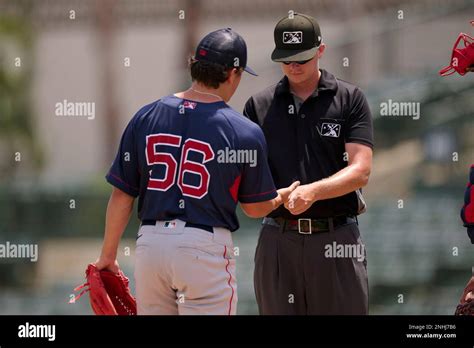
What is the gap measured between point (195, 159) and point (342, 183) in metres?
0.82

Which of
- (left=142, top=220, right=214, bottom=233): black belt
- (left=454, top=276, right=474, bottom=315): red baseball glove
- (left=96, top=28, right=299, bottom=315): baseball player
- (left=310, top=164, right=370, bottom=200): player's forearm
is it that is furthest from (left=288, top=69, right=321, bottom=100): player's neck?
(left=454, top=276, right=474, bottom=315): red baseball glove

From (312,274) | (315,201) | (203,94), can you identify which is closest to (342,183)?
(315,201)

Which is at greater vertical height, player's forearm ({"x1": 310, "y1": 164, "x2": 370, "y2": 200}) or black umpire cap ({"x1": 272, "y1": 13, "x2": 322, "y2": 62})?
black umpire cap ({"x1": 272, "y1": 13, "x2": 322, "y2": 62})

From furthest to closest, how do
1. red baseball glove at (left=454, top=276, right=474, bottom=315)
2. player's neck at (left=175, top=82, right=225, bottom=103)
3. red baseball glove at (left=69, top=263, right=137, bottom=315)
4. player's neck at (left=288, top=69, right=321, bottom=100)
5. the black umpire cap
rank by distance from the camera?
player's neck at (left=288, top=69, right=321, bottom=100) < the black umpire cap < red baseball glove at (left=69, top=263, right=137, bottom=315) < player's neck at (left=175, top=82, right=225, bottom=103) < red baseball glove at (left=454, top=276, right=474, bottom=315)

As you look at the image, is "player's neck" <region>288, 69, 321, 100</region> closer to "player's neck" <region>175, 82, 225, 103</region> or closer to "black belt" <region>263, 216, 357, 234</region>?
"black belt" <region>263, 216, 357, 234</region>

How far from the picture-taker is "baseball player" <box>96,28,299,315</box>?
160 inches

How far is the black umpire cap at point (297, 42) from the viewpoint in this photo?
4.76 meters

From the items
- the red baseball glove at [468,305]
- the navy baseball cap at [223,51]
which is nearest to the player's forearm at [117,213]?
the navy baseball cap at [223,51]

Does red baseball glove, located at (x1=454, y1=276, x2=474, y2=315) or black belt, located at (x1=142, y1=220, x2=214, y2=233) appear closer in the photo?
red baseball glove, located at (x1=454, y1=276, x2=474, y2=315)

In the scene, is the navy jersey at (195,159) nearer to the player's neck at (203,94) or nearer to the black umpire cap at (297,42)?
the player's neck at (203,94)

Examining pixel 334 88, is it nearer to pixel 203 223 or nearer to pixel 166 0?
pixel 203 223

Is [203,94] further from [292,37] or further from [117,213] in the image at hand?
[292,37]

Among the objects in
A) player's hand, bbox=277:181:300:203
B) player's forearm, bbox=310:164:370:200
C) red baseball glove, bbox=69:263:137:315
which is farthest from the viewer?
player's forearm, bbox=310:164:370:200
